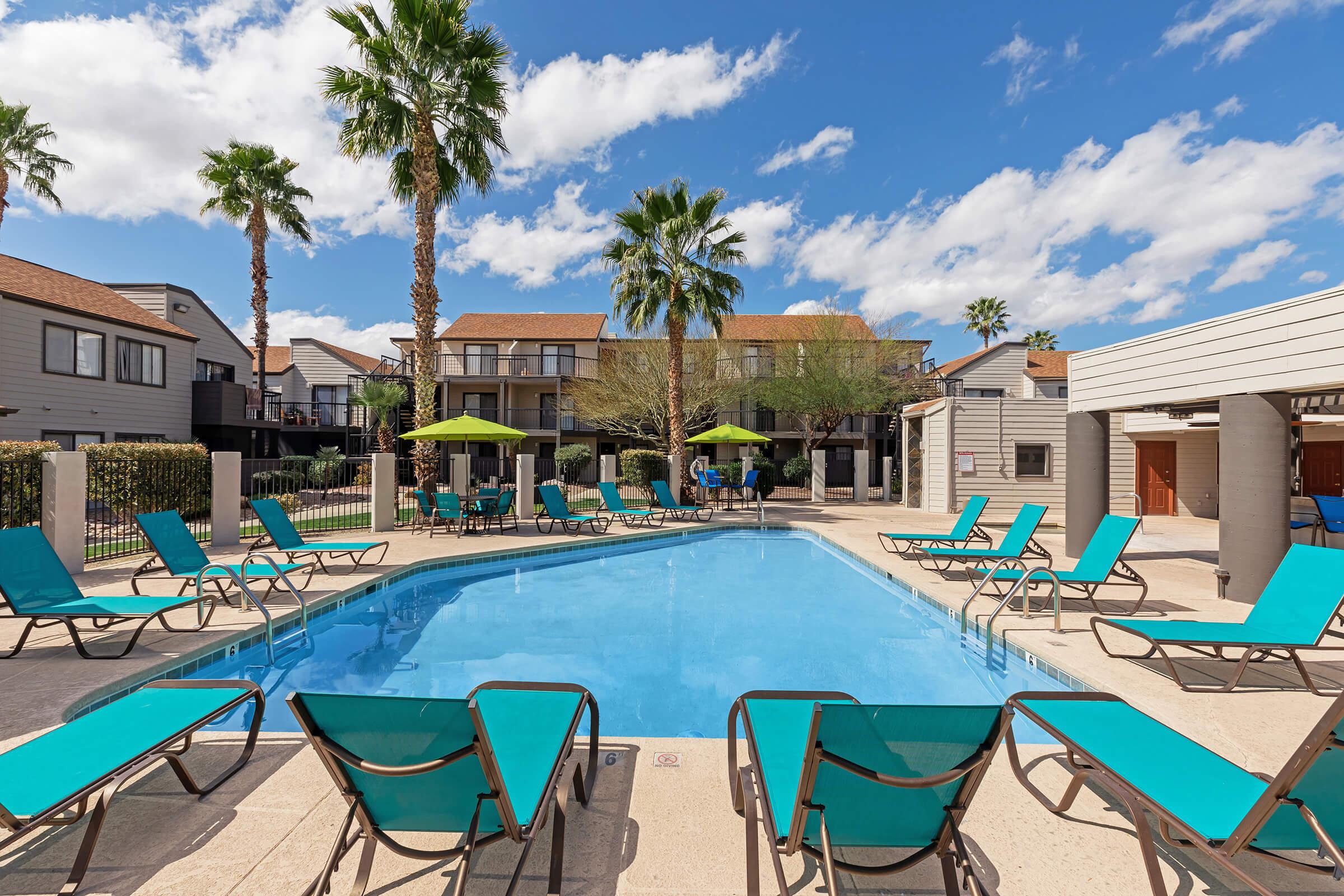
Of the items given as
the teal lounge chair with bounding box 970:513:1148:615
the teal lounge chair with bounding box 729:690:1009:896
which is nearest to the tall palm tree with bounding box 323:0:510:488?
the teal lounge chair with bounding box 970:513:1148:615

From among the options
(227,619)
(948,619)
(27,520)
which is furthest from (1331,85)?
(27,520)

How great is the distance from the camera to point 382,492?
1233cm

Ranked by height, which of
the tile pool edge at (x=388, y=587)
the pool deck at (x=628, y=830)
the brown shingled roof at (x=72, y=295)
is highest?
the brown shingled roof at (x=72, y=295)

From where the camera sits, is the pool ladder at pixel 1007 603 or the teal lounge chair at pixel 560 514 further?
the teal lounge chair at pixel 560 514

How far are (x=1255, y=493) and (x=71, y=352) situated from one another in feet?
85.2

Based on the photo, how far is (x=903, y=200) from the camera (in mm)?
19656

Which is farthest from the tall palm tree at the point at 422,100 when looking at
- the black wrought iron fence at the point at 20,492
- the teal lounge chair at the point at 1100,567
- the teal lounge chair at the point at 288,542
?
the teal lounge chair at the point at 1100,567

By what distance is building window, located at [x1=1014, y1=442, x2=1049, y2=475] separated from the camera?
16.9 m

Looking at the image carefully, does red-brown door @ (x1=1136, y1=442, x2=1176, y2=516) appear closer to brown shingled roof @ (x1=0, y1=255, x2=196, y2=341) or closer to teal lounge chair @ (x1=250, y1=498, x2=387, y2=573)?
teal lounge chair @ (x1=250, y1=498, x2=387, y2=573)

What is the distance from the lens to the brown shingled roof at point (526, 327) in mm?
31500

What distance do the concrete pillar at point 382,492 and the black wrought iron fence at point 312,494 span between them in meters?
0.12

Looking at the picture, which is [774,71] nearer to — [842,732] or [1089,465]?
[1089,465]

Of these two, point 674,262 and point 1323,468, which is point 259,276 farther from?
point 1323,468

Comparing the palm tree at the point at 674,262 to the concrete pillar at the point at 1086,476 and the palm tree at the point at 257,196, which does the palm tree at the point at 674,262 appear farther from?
the palm tree at the point at 257,196
